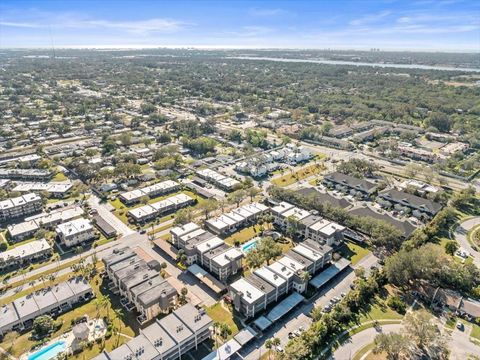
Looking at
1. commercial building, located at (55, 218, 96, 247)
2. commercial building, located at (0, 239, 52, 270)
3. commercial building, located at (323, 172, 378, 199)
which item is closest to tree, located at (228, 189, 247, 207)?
commercial building, located at (323, 172, 378, 199)

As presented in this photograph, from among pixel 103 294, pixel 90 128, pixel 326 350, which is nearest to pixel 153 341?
pixel 103 294

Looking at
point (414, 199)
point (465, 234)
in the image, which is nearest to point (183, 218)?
point (414, 199)

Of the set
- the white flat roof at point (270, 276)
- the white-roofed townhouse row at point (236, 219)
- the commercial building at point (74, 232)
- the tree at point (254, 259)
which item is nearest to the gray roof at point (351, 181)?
the white-roofed townhouse row at point (236, 219)

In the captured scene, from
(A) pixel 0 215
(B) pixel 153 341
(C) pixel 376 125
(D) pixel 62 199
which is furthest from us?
(C) pixel 376 125

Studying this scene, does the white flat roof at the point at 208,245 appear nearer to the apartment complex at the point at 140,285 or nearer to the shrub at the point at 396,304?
the apartment complex at the point at 140,285

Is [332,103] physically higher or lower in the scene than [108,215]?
higher

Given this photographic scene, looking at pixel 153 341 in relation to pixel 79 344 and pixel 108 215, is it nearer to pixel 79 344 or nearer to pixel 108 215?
pixel 79 344
